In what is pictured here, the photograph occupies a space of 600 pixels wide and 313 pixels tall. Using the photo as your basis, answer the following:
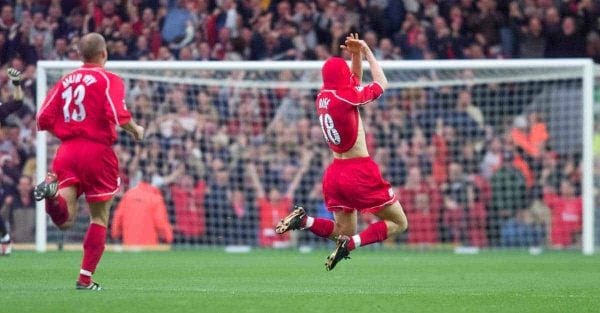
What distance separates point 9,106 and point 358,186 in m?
4.13

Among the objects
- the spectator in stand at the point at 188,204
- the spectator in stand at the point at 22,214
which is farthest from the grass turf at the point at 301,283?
the spectator in stand at the point at 188,204

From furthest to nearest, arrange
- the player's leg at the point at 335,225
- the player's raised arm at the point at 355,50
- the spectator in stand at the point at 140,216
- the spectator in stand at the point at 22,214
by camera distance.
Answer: the spectator in stand at the point at 22,214 → the spectator in stand at the point at 140,216 → the player's leg at the point at 335,225 → the player's raised arm at the point at 355,50

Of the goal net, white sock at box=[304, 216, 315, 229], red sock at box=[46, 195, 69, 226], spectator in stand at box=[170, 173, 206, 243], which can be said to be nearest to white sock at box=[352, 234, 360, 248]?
white sock at box=[304, 216, 315, 229]

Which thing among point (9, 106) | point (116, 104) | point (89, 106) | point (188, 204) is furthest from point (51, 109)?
point (188, 204)

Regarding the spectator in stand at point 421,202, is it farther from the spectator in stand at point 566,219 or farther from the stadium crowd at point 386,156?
the spectator in stand at point 566,219

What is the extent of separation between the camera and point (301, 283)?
12000 millimetres

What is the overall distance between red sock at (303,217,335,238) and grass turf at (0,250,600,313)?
0.44 metres

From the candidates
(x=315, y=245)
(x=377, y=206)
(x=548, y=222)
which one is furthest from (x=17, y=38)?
(x=377, y=206)

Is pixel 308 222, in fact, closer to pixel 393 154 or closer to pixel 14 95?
pixel 14 95

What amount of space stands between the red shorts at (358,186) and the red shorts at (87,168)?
9.58 feet

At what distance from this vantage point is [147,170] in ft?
68.0

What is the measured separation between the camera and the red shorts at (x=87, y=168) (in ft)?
33.9

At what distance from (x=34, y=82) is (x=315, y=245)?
18.4 ft

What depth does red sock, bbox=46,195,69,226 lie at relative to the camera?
10109mm
